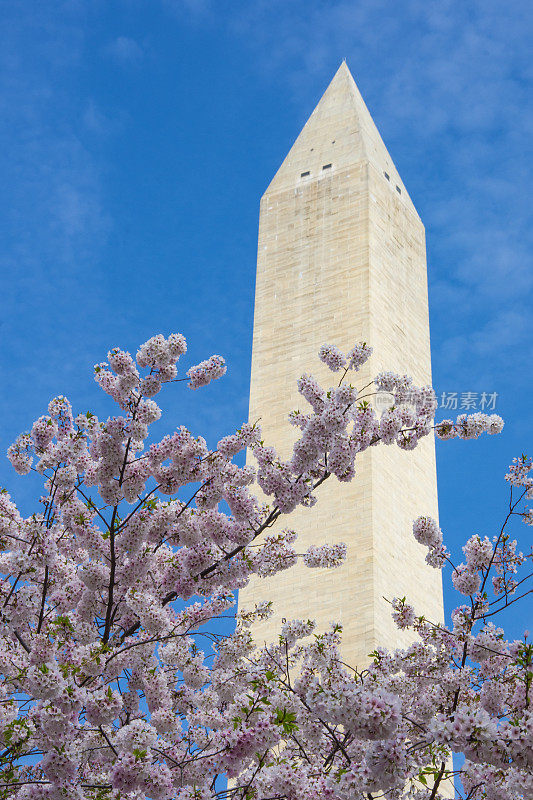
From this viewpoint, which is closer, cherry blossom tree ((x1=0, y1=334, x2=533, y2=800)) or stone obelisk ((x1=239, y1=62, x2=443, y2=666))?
cherry blossom tree ((x1=0, y1=334, x2=533, y2=800))

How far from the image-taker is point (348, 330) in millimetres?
26531

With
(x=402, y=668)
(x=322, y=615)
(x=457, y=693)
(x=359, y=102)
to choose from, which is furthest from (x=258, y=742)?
(x=359, y=102)

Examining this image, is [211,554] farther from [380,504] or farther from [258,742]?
[380,504]

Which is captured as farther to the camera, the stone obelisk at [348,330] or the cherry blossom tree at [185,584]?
the stone obelisk at [348,330]

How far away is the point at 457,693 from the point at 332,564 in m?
2.09

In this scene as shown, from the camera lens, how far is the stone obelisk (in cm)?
2350

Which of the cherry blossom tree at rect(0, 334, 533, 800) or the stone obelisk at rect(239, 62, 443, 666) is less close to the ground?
the stone obelisk at rect(239, 62, 443, 666)

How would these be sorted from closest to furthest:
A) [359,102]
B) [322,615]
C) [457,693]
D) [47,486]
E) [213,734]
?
1. [457,693]
2. [213,734]
3. [47,486]
4. [322,615]
5. [359,102]

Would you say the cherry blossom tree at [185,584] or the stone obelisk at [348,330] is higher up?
the stone obelisk at [348,330]

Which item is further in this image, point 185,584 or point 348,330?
point 348,330

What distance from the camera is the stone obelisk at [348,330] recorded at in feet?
77.1

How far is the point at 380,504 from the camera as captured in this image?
952 inches

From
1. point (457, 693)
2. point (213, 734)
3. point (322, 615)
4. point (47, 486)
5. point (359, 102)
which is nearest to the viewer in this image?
point (457, 693)

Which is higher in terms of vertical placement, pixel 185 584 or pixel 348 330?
pixel 348 330
